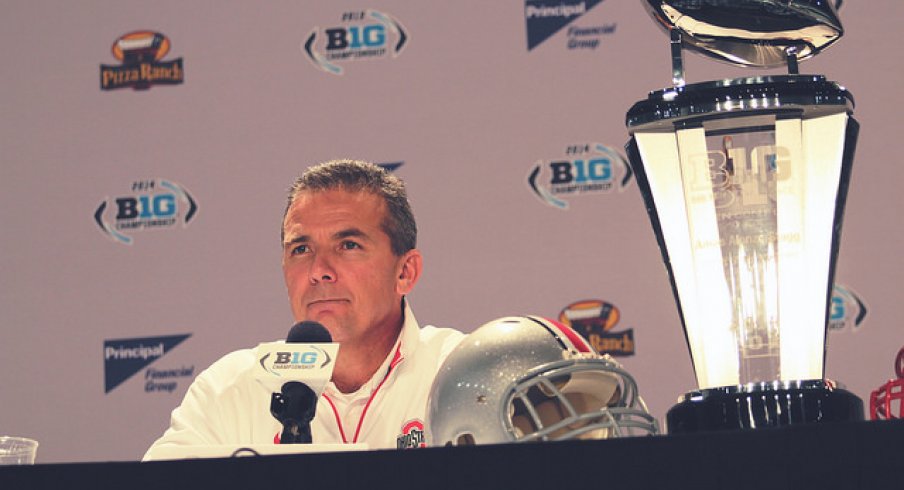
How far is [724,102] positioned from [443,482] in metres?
0.63

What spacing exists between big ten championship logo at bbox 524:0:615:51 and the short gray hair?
1199 millimetres

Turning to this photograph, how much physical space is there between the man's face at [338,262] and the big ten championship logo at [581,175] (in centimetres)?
109

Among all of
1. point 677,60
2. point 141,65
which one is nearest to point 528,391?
point 677,60

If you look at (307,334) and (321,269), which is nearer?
(307,334)

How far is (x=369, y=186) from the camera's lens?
237 centimetres

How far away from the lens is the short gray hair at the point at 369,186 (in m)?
2.36

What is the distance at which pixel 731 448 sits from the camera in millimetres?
823

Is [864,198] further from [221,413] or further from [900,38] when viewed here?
[221,413]

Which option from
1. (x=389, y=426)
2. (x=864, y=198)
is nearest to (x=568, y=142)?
(x=864, y=198)

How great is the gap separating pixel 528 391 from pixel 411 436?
73cm

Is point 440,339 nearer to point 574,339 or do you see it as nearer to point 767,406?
point 574,339

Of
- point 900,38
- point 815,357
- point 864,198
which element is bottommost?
point 815,357

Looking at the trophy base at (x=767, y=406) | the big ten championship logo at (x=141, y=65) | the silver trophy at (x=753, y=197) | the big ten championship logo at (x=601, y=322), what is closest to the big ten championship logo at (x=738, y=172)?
the silver trophy at (x=753, y=197)

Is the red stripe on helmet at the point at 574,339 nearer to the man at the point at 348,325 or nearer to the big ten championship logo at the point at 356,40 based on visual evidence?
the man at the point at 348,325
